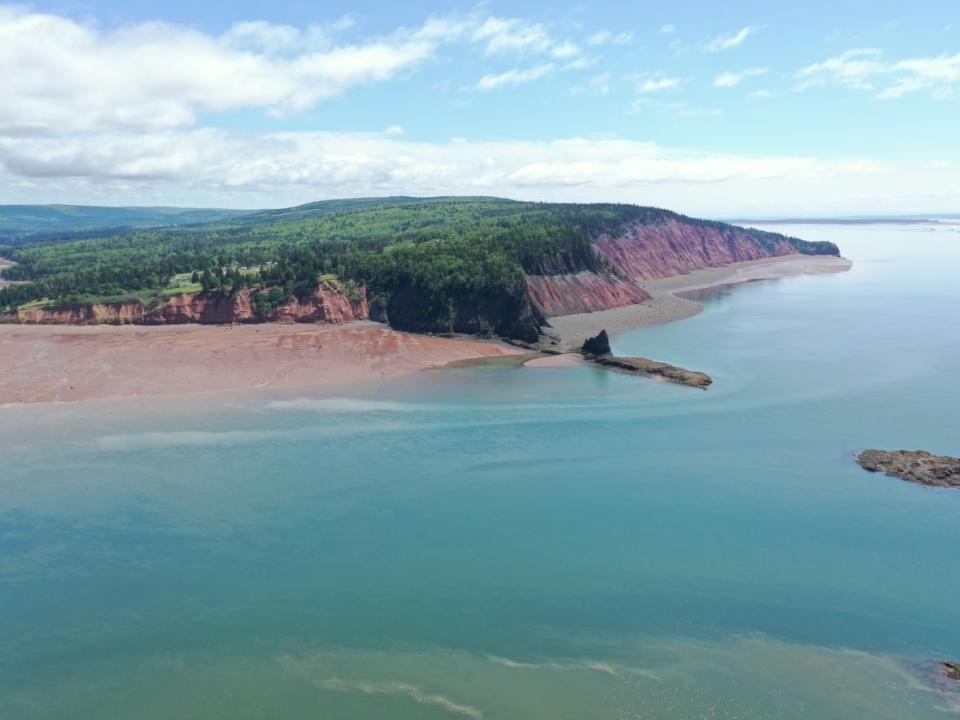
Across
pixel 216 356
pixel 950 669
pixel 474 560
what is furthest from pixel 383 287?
pixel 950 669

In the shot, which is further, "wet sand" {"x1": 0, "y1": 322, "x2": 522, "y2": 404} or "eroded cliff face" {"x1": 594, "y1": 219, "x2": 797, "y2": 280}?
"eroded cliff face" {"x1": 594, "y1": 219, "x2": 797, "y2": 280}

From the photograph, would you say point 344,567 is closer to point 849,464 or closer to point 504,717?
point 504,717

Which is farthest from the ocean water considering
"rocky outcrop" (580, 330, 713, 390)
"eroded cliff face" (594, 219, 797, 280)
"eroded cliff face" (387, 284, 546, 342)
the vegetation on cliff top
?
"eroded cliff face" (594, 219, 797, 280)

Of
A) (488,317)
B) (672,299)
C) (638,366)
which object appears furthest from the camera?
(672,299)

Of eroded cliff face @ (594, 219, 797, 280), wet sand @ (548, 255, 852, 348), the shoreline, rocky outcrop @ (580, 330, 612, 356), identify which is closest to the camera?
the shoreline

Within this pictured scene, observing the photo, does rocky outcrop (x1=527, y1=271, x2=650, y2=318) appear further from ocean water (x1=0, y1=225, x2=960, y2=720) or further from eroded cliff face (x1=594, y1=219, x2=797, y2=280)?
ocean water (x1=0, y1=225, x2=960, y2=720)

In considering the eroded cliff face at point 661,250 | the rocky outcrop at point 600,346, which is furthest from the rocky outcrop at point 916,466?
the eroded cliff face at point 661,250

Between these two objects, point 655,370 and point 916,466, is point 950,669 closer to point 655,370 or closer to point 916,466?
point 916,466
